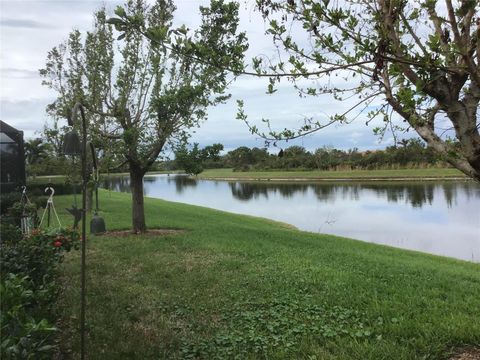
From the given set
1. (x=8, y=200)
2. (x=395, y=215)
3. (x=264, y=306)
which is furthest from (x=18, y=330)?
(x=395, y=215)

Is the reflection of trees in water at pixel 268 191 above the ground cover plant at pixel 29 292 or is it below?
below

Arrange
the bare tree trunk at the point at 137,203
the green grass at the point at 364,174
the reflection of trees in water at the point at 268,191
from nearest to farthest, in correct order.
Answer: the bare tree trunk at the point at 137,203
the reflection of trees in water at the point at 268,191
the green grass at the point at 364,174

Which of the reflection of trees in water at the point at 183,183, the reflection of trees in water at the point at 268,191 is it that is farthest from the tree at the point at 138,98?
the reflection of trees in water at the point at 183,183

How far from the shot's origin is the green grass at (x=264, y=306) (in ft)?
13.4

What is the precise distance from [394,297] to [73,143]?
163 inches

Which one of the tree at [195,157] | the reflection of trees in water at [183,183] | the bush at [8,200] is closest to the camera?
the bush at [8,200]

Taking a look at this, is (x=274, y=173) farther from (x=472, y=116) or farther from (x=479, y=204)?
(x=472, y=116)

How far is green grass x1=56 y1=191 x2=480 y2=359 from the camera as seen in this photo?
4078mm

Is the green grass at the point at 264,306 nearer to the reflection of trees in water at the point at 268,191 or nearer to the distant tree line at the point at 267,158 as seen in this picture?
the distant tree line at the point at 267,158

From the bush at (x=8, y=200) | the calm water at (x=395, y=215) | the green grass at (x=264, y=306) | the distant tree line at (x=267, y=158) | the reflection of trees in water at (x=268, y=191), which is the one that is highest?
the distant tree line at (x=267, y=158)

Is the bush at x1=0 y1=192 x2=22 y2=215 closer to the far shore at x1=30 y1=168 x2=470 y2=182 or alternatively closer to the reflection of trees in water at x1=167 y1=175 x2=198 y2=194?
the far shore at x1=30 y1=168 x2=470 y2=182

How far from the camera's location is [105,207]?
59.8 ft

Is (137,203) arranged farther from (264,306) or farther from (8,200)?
(264,306)

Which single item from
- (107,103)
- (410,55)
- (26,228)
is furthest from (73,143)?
(107,103)
